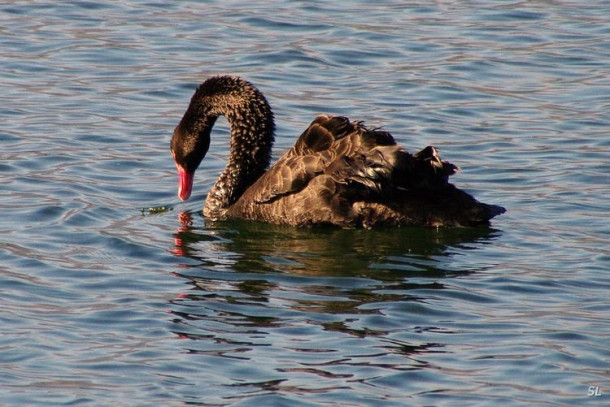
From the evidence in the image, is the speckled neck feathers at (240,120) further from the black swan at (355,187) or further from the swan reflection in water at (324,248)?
the swan reflection in water at (324,248)

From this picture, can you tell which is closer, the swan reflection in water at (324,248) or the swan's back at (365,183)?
the swan reflection in water at (324,248)

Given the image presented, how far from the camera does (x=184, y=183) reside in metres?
13.5

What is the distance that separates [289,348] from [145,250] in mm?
2891

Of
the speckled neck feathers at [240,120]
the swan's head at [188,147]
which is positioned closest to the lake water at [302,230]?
the swan's head at [188,147]

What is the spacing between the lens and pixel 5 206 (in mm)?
12945

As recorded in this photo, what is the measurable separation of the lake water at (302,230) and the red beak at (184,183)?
17 centimetres

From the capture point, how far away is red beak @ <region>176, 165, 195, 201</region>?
44.1 ft

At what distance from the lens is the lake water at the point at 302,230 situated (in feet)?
28.9

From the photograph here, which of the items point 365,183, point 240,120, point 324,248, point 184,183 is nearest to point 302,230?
point 324,248

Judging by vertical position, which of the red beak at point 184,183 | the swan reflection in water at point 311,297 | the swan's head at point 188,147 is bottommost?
the swan reflection in water at point 311,297

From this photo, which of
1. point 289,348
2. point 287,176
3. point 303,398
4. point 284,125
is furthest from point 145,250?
point 284,125

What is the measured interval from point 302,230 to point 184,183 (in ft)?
5.18

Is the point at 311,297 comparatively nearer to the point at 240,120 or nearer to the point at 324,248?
the point at 324,248

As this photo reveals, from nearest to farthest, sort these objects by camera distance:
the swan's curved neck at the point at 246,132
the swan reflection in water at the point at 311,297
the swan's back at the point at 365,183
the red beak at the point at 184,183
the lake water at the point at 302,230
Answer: the lake water at the point at 302,230 < the swan reflection in water at the point at 311,297 < the swan's back at the point at 365,183 < the red beak at the point at 184,183 < the swan's curved neck at the point at 246,132
